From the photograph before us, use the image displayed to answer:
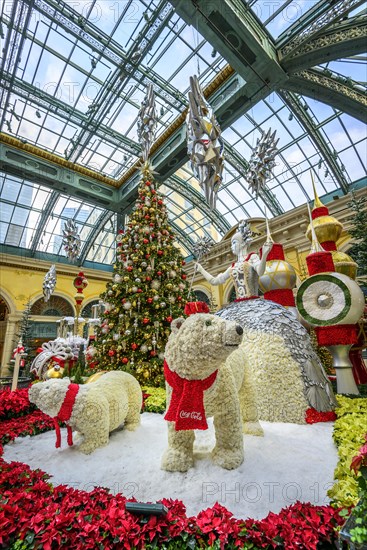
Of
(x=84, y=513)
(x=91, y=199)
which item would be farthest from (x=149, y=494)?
(x=91, y=199)

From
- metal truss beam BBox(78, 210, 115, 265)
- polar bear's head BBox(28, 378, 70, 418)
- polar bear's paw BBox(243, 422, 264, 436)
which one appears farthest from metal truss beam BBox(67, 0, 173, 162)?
polar bear's paw BBox(243, 422, 264, 436)

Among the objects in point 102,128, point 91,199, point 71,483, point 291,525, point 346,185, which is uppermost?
point 102,128

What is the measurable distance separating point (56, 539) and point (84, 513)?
0.15 m

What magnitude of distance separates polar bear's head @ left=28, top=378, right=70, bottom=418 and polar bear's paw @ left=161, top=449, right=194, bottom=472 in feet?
2.89

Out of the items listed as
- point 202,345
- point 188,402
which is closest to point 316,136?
point 202,345

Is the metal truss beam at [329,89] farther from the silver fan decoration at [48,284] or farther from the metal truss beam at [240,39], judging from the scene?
the silver fan decoration at [48,284]

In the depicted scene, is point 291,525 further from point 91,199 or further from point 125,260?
point 91,199

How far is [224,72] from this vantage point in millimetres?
8008

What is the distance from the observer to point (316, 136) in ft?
33.3

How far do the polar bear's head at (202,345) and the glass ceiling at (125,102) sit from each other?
6803mm

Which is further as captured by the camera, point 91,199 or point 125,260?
point 91,199

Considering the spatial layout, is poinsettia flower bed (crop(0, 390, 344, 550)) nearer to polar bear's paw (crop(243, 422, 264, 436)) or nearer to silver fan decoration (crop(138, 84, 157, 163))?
polar bear's paw (crop(243, 422, 264, 436))

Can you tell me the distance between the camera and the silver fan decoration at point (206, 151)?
2789 millimetres

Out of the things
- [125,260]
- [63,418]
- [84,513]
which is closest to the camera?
[84,513]
